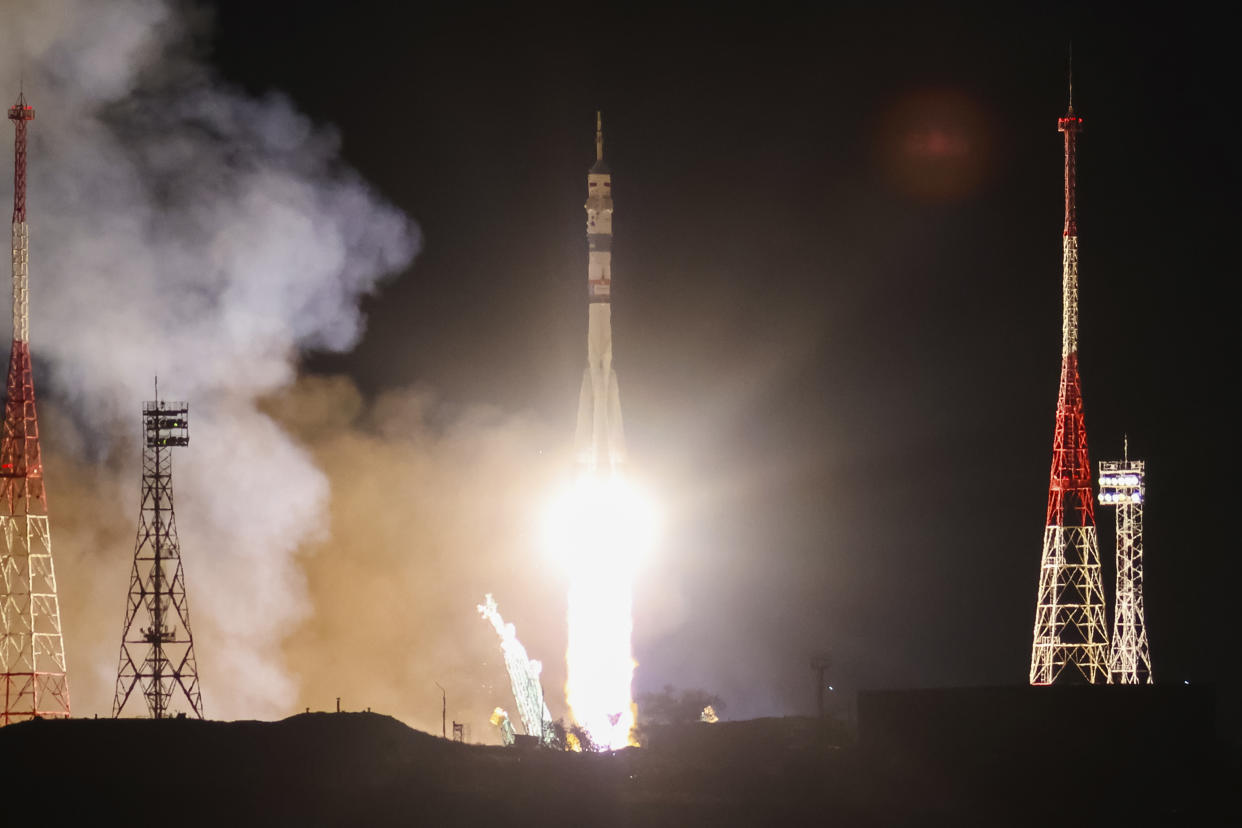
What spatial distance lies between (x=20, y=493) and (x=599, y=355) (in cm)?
2261

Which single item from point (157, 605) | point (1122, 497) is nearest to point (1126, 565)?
point (1122, 497)

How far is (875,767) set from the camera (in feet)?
241

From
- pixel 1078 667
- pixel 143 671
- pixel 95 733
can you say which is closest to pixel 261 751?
pixel 95 733

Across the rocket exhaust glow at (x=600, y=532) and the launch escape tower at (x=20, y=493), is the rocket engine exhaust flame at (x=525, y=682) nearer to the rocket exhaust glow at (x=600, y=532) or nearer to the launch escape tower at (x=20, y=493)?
the rocket exhaust glow at (x=600, y=532)

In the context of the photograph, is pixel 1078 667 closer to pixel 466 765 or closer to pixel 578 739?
pixel 578 739

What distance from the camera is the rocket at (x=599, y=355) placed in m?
81.7

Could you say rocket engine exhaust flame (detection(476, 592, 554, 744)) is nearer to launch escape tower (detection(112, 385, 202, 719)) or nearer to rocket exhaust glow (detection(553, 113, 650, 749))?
rocket exhaust glow (detection(553, 113, 650, 749))

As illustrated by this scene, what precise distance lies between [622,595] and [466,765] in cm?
1779

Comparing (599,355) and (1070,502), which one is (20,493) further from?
(1070,502)

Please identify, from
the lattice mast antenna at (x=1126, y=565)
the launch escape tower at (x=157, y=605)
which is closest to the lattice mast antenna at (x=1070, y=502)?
the lattice mast antenna at (x=1126, y=565)

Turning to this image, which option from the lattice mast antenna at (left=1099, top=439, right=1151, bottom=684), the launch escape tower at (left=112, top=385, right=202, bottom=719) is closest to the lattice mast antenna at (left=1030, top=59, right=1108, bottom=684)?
the lattice mast antenna at (left=1099, top=439, right=1151, bottom=684)

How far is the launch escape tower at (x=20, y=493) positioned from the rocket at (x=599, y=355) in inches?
830

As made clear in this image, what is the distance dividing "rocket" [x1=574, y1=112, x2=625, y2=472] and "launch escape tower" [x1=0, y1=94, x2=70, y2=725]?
21.1 m

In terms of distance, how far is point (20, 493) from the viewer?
80.1 metres
